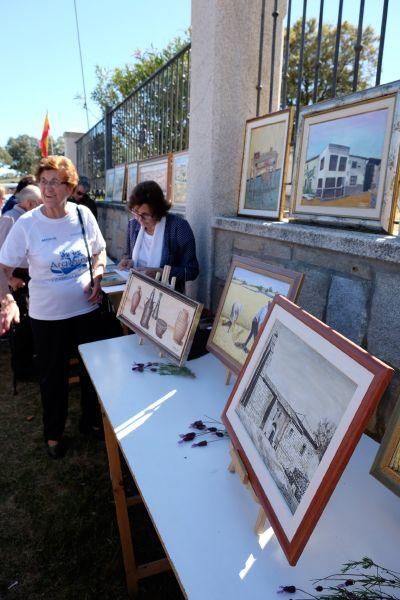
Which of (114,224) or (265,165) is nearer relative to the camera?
(265,165)

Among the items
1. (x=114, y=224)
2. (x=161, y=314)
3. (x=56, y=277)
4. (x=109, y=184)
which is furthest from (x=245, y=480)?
(x=109, y=184)

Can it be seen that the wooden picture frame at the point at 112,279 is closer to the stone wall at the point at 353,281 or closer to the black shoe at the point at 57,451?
the black shoe at the point at 57,451

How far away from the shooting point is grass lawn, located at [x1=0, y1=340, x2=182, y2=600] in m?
1.83

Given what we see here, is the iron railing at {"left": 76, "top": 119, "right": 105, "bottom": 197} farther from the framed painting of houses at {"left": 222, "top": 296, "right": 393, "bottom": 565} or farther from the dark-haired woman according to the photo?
the framed painting of houses at {"left": 222, "top": 296, "right": 393, "bottom": 565}

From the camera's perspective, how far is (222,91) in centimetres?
234

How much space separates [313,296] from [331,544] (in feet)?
3.17

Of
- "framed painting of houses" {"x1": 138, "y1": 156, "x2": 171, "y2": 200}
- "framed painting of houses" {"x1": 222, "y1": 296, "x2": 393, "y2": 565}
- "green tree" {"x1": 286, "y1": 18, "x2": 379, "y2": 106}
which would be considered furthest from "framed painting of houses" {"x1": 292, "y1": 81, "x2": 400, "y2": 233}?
"green tree" {"x1": 286, "y1": 18, "x2": 379, "y2": 106}

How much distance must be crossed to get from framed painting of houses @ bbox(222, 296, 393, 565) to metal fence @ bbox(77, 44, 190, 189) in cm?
300

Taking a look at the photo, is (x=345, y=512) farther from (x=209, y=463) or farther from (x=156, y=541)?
(x=156, y=541)

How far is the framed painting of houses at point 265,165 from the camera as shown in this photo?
1.98 metres

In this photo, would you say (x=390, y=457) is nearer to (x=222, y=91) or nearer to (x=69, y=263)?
(x=69, y=263)

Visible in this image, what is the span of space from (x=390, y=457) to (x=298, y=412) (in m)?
0.25

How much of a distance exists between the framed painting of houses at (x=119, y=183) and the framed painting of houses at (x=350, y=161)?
4050 mm

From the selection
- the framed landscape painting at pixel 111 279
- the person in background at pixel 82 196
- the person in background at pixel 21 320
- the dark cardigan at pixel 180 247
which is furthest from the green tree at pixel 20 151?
the dark cardigan at pixel 180 247
